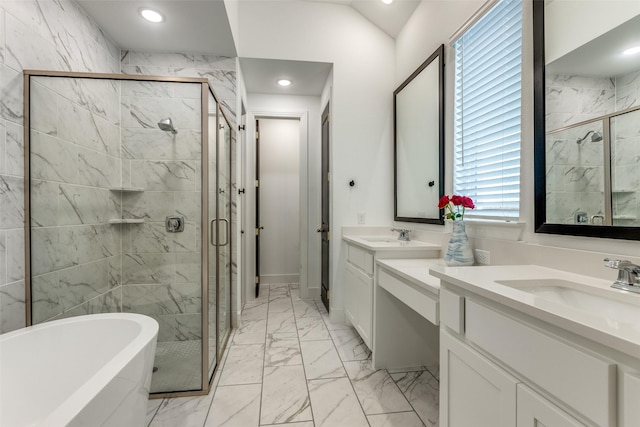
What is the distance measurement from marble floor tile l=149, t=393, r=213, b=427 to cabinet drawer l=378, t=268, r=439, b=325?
4.19 feet

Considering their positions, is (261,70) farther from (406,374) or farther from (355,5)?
(406,374)

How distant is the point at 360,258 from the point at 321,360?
32.4 inches

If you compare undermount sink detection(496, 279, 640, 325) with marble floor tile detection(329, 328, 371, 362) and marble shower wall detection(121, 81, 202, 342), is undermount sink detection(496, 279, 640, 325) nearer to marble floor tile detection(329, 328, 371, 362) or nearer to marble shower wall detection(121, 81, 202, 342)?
marble floor tile detection(329, 328, 371, 362)

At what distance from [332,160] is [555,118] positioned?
1.84 meters

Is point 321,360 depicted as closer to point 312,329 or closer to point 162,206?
point 312,329

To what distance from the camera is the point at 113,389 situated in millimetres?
940

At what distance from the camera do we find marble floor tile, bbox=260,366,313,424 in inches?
62.6

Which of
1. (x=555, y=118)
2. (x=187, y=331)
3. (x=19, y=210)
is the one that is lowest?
(x=187, y=331)

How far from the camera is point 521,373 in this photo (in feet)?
2.60

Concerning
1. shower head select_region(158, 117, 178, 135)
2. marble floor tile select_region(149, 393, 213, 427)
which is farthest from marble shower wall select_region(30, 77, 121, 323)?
marble floor tile select_region(149, 393, 213, 427)

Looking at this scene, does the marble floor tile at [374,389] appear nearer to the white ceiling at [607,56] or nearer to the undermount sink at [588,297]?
the undermount sink at [588,297]

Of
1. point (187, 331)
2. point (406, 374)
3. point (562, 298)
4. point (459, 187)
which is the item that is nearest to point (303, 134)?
point (459, 187)

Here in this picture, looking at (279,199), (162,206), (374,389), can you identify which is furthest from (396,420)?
(279,199)

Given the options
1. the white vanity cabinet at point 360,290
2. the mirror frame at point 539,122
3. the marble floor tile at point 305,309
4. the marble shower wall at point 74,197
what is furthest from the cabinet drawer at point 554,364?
the marble floor tile at point 305,309
